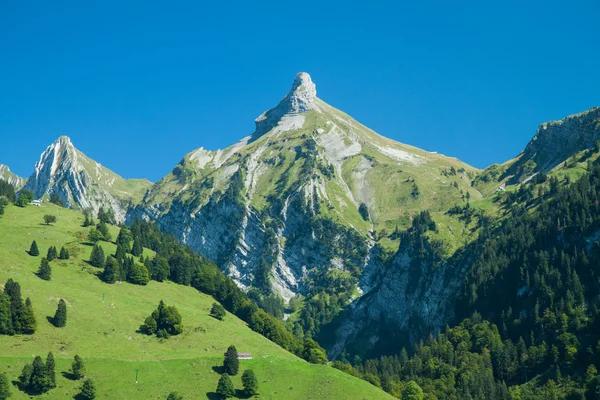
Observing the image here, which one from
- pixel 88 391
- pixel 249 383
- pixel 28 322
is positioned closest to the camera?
pixel 88 391

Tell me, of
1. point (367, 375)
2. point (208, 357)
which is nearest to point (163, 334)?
point (208, 357)

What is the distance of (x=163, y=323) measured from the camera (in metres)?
174

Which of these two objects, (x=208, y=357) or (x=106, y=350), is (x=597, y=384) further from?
(x=106, y=350)

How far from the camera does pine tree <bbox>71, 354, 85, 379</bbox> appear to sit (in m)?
140

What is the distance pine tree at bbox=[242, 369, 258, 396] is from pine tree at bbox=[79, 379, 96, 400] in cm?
3268

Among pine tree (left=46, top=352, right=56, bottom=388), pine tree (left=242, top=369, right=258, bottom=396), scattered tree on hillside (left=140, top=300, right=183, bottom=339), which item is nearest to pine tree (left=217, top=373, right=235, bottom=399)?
pine tree (left=242, top=369, right=258, bottom=396)

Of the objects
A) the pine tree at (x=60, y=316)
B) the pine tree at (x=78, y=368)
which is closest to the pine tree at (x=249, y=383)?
the pine tree at (x=78, y=368)

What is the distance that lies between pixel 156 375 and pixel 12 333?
33843 millimetres

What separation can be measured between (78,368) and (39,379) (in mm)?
9624

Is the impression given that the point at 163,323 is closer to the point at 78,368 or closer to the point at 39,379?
the point at 78,368

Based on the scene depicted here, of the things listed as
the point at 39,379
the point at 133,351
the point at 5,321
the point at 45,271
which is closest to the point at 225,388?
the point at 133,351

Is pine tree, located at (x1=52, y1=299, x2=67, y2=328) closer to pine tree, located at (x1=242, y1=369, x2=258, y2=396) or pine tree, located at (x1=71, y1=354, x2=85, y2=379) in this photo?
pine tree, located at (x1=71, y1=354, x2=85, y2=379)

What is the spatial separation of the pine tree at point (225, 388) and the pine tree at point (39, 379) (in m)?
35.2

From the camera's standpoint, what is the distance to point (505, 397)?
17762cm
